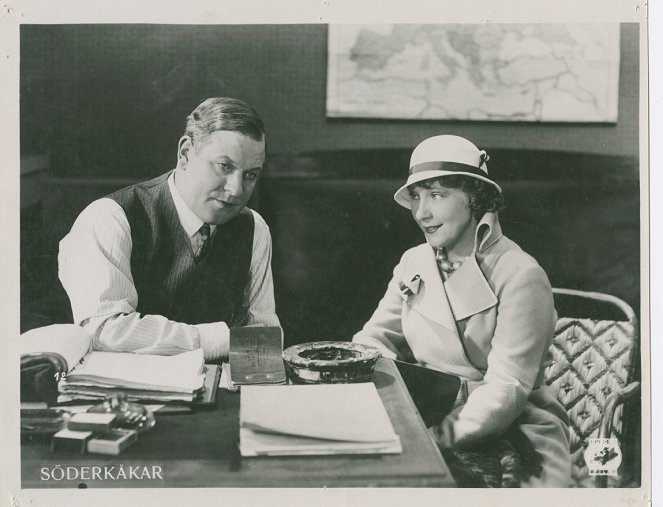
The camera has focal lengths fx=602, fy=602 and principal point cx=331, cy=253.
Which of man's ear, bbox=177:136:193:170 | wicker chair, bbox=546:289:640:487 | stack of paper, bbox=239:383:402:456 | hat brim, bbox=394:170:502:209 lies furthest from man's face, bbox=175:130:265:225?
wicker chair, bbox=546:289:640:487

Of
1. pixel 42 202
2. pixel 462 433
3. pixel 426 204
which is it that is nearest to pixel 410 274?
pixel 426 204

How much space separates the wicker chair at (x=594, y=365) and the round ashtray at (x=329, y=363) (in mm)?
474

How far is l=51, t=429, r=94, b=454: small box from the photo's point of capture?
1.01m

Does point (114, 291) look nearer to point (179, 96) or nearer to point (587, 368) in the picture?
point (179, 96)

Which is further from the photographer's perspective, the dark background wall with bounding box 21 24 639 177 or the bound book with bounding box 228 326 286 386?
the dark background wall with bounding box 21 24 639 177

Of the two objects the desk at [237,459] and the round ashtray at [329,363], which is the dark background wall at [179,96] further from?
the desk at [237,459]

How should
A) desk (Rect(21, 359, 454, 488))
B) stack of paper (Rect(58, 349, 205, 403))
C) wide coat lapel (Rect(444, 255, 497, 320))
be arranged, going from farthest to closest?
wide coat lapel (Rect(444, 255, 497, 320)) → stack of paper (Rect(58, 349, 205, 403)) → desk (Rect(21, 359, 454, 488))

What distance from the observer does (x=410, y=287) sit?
1.45m

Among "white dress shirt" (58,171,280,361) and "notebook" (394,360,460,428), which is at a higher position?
"white dress shirt" (58,171,280,361)

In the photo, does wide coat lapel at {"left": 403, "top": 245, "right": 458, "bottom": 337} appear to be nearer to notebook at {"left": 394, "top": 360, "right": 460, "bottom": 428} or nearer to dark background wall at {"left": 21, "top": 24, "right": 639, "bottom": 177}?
notebook at {"left": 394, "top": 360, "right": 460, "bottom": 428}

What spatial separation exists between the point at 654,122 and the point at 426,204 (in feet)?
1.93

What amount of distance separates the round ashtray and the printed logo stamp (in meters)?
0.59

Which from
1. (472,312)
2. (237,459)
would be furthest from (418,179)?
(237,459)

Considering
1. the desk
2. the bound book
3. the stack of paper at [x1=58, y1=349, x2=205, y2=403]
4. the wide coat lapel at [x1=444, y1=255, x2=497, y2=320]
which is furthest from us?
the wide coat lapel at [x1=444, y1=255, x2=497, y2=320]
